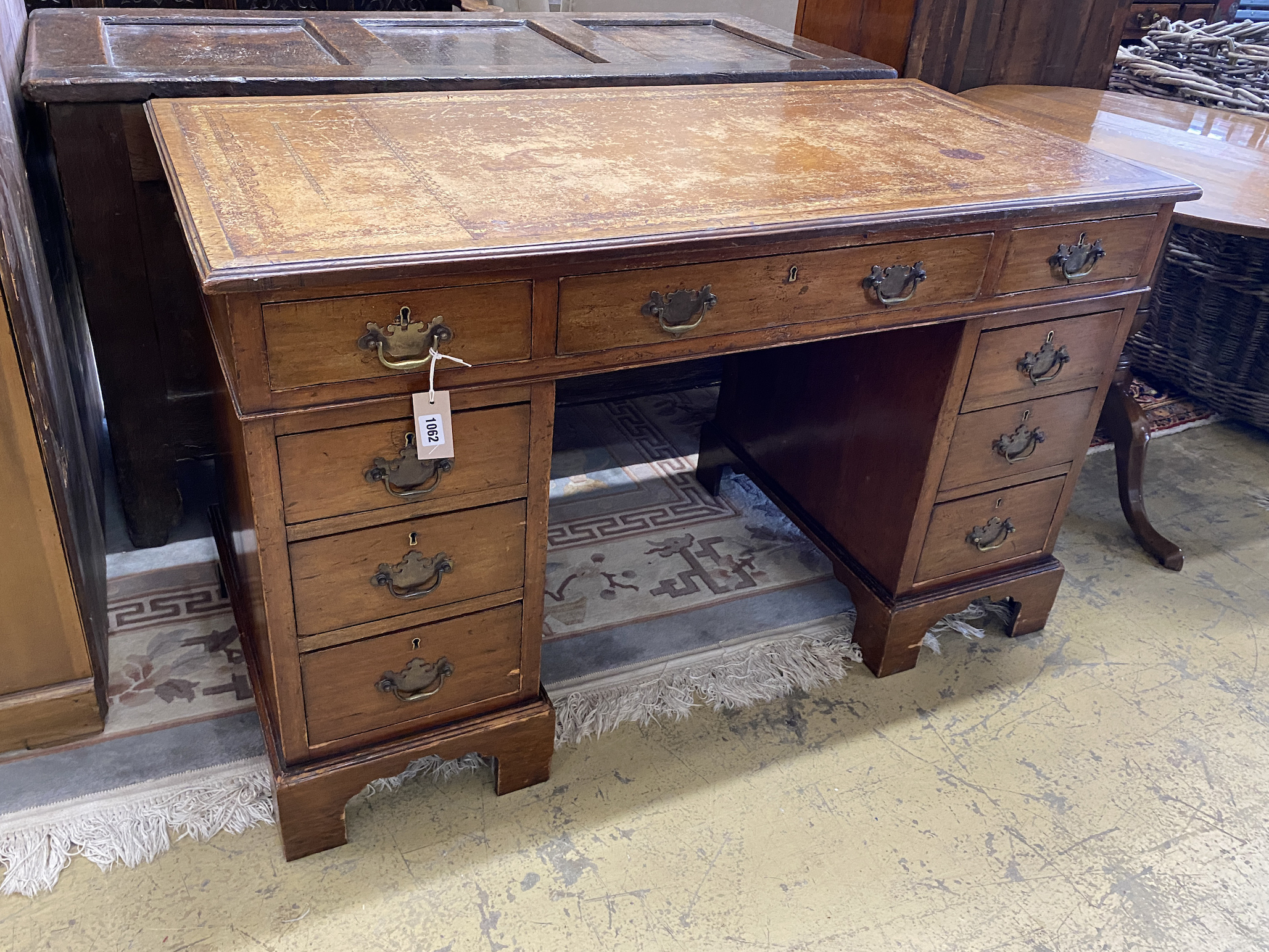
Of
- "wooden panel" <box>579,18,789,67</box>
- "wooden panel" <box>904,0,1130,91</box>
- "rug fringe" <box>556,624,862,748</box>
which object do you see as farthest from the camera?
"wooden panel" <box>904,0,1130,91</box>

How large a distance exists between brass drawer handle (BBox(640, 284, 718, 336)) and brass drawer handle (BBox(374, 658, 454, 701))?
0.52 metres

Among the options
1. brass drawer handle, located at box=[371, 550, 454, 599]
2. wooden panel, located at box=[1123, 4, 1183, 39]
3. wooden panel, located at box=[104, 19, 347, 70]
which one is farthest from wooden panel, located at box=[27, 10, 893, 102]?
wooden panel, located at box=[1123, 4, 1183, 39]

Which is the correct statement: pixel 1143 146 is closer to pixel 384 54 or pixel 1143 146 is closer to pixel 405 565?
pixel 384 54

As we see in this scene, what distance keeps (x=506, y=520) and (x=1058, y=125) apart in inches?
58.9

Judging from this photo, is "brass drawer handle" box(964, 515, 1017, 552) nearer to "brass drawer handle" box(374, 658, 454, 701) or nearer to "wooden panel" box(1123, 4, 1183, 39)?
"brass drawer handle" box(374, 658, 454, 701)

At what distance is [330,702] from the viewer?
124 cm

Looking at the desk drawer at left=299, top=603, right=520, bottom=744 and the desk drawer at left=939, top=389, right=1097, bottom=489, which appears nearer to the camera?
the desk drawer at left=299, top=603, right=520, bottom=744

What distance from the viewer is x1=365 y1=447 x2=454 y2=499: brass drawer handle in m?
1.10

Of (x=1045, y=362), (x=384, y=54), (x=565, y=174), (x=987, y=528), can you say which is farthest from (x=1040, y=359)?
(x=384, y=54)

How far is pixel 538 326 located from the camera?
3.58 ft

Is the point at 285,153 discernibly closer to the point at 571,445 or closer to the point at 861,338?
the point at 861,338

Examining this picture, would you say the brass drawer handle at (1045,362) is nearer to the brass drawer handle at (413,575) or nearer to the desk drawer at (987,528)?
the desk drawer at (987,528)

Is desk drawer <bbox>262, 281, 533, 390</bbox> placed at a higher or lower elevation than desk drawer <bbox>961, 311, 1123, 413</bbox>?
higher

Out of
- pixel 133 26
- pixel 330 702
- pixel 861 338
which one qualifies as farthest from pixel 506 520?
pixel 133 26
